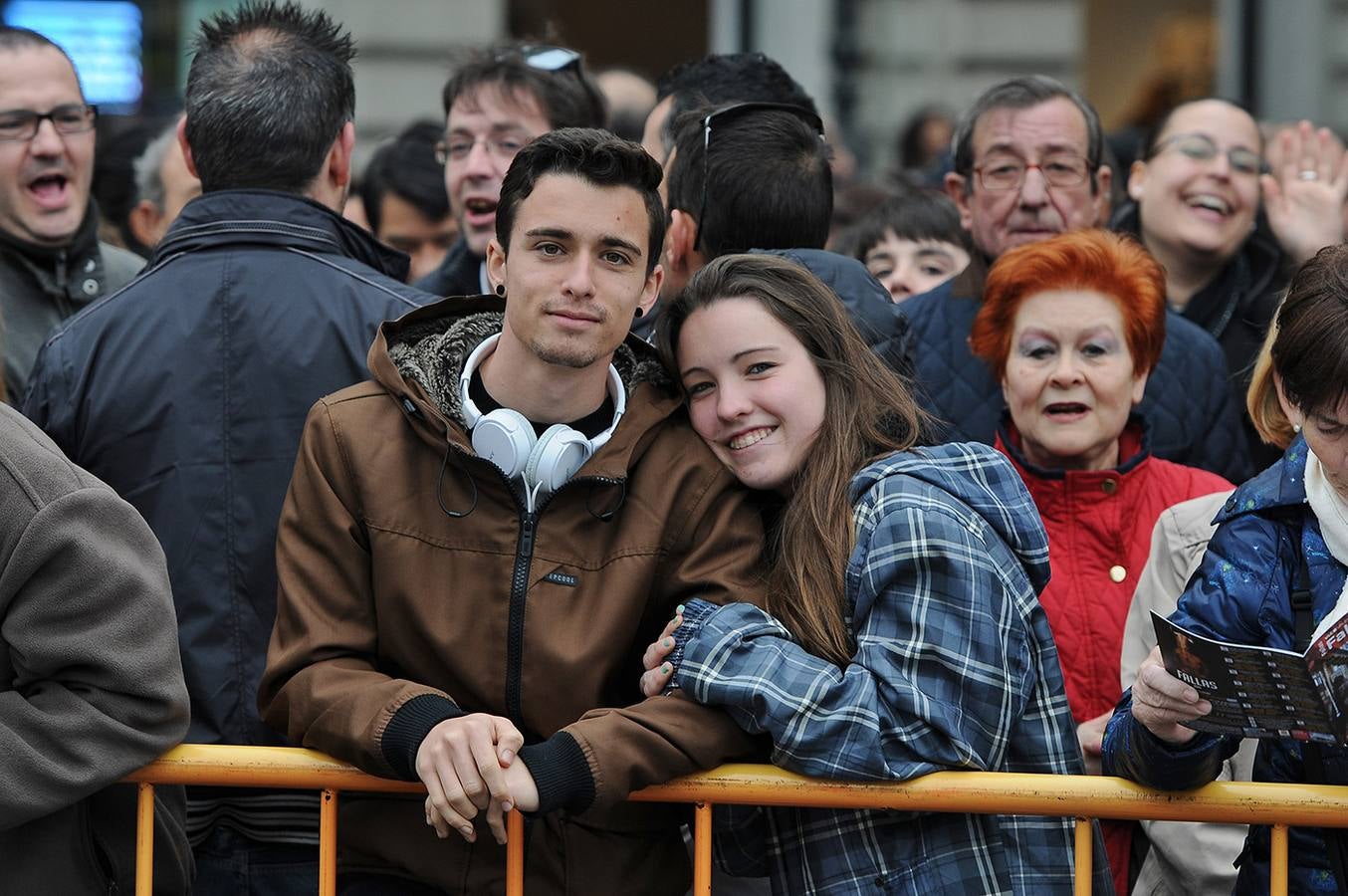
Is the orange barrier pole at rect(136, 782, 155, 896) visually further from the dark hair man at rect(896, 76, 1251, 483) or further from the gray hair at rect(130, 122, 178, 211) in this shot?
the gray hair at rect(130, 122, 178, 211)

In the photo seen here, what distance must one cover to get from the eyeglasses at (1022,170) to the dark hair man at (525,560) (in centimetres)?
203

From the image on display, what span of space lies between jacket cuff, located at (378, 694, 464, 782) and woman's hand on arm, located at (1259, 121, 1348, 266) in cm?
333

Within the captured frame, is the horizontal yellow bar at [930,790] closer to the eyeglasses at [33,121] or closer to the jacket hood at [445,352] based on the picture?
the jacket hood at [445,352]

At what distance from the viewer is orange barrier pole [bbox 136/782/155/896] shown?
128 inches

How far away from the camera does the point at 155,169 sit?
6.25 meters

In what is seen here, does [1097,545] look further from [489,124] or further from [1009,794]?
[489,124]

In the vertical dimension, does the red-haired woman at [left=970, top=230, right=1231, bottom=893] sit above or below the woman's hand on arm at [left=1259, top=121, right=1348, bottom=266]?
below

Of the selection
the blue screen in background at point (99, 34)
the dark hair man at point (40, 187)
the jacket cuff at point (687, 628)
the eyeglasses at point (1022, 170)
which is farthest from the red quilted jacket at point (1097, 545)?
the blue screen in background at point (99, 34)

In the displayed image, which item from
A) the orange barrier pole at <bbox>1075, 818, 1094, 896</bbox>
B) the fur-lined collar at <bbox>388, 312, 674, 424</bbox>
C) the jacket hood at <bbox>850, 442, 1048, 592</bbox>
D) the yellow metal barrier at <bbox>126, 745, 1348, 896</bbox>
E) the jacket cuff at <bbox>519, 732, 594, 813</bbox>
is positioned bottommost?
the orange barrier pole at <bbox>1075, 818, 1094, 896</bbox>

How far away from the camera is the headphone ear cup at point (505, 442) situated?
333 cm

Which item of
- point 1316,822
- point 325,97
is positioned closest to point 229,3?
point 325,97

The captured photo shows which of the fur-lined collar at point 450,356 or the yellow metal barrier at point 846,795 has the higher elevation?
the fur-lined collar at point 450,356

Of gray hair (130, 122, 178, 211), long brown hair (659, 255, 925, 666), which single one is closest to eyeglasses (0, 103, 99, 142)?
gray hair (130, 122, 178, 211)

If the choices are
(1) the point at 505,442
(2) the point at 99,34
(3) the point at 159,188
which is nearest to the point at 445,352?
(1) the point at 505,442
